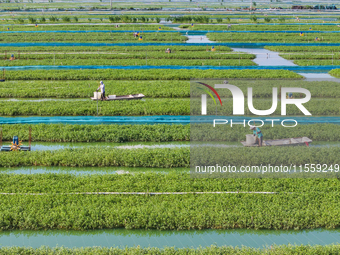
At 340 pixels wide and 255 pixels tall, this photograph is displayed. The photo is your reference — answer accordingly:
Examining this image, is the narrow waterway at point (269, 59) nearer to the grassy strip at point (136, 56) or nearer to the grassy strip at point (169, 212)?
the grassy strip at point (136, 56)

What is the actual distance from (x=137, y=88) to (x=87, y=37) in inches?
926

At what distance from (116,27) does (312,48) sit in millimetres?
24917

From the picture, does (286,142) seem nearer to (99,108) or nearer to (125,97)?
(99,108)

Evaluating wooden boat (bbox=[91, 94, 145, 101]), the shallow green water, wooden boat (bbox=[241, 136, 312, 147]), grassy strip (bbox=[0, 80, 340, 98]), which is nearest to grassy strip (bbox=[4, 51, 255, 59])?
grassy strip (bbox=[0, 80, 340, 98])

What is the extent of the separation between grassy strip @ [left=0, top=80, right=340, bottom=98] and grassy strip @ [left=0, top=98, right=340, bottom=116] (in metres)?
1.85

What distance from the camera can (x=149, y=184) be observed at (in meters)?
14.8

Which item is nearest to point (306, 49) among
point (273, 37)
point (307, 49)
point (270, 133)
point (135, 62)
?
point (307, 49)

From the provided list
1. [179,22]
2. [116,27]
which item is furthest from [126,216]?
[179,22]

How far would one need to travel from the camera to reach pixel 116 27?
57.5 metres

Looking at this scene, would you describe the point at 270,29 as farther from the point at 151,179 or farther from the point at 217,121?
the point at 151,179

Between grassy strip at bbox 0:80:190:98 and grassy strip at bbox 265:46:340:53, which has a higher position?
grassy strip at bbox 265:46:340:53

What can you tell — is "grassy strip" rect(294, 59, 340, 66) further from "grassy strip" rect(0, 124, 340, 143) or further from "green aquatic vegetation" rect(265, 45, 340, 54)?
"grassy strip" rect(0, 124, 340, 143)

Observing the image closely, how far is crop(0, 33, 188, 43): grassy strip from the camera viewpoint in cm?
4712

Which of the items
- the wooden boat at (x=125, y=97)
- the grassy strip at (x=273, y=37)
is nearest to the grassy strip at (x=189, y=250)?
the wooden boat at (x=125, y=97)
